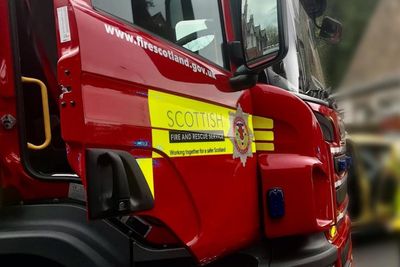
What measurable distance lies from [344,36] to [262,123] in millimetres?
2089

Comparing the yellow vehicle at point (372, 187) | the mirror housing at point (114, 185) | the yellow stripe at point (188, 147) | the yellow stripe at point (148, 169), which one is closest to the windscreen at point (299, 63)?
the yellow stripe at point (188, 147)

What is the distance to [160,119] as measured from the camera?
207cm

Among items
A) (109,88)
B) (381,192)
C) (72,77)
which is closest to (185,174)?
(109,88)

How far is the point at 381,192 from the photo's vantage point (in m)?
4.86

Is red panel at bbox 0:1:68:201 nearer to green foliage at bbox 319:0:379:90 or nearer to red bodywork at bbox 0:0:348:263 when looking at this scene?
red bodywork at bbox 0:0:348:263

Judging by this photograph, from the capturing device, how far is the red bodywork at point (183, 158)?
1867mm

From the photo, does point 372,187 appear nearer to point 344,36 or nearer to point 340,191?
point 344,36

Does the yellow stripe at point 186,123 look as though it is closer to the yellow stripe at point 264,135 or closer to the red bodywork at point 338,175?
the yellow stripe at point 264,135

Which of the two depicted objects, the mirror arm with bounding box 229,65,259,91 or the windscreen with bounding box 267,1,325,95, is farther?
the windscreen with bounding box 267,1,325,95

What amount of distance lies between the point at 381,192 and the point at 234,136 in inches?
117

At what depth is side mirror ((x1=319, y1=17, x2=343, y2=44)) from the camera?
3.71 m

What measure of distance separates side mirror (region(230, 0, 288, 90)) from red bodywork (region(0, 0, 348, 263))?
0.40 ft

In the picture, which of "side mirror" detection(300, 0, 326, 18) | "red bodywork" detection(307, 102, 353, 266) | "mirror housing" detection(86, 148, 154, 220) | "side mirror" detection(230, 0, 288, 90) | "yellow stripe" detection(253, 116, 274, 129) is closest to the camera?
"mirror housing" detection(86, 148, 154, 220)

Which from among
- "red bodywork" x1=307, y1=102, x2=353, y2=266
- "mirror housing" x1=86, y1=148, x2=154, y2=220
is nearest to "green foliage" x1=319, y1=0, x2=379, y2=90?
"red bodywork" x1=307, y1=102, x2=353, y2=266
